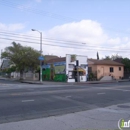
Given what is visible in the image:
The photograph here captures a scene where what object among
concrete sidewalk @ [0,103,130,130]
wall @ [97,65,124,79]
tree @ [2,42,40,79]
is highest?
tree @ [2,42,40,79]

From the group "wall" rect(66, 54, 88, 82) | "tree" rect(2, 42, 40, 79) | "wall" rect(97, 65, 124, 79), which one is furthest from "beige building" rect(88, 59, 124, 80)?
"tree" rect(2, 42, 40, 79)

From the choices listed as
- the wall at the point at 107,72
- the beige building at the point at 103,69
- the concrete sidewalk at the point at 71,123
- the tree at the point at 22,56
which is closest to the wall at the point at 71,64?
the beige building at the point at 103,69

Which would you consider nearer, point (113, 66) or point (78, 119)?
point (78, 119)

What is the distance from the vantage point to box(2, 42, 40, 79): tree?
45750 millimetres

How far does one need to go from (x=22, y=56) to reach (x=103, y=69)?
1880cm

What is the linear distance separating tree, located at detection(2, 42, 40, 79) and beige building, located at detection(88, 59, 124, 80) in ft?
41.9

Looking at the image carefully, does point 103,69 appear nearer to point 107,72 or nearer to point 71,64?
point 107,72

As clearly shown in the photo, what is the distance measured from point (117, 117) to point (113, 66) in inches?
1707

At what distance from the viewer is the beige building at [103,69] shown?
47469 millimetres

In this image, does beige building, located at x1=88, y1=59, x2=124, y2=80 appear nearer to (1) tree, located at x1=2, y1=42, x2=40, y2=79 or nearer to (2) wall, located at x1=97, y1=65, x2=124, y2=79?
(2) wall, located at x1=97, y1=65, x2=124, y2=79

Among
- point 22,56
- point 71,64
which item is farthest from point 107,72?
point 22,56

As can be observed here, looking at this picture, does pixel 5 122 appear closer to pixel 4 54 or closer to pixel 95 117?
pixel 95 117

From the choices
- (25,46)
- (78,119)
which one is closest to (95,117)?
(78,119)

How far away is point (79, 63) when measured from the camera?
42656 mm
